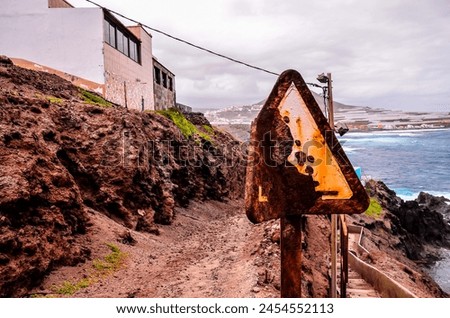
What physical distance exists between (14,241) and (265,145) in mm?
6777

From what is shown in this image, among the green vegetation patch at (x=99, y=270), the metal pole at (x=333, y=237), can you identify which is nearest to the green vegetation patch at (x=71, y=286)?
the green vegetation patch at (x=99, y=270)

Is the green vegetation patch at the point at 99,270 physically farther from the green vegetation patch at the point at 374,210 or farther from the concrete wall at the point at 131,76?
the green vegetation patch at the point at 374,210

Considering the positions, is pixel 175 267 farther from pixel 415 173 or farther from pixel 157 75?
pixel 415 173

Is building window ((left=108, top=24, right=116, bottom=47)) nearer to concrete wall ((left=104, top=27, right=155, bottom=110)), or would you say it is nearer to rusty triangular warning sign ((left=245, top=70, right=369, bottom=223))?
concrete wall ((left=104, top=27, right=155, bottom=110))

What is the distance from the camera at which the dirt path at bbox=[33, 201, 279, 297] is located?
25.8ft

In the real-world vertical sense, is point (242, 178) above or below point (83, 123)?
below

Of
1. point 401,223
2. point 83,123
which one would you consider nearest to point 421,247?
point 401,223

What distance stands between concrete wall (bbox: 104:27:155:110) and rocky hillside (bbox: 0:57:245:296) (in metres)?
4.97

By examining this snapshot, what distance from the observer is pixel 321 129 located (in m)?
2.53

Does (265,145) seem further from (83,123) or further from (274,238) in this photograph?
(83,123)

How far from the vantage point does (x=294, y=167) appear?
249 centimetres

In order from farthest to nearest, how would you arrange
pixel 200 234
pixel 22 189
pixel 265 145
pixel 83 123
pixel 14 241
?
pixel 200 234 → pixel 83 123 → pixel 22 189 → pixel 14 241 → pixel 265 145

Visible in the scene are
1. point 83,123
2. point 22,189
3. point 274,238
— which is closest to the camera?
point 22,189

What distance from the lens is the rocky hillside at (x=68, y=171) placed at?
24.9ft
